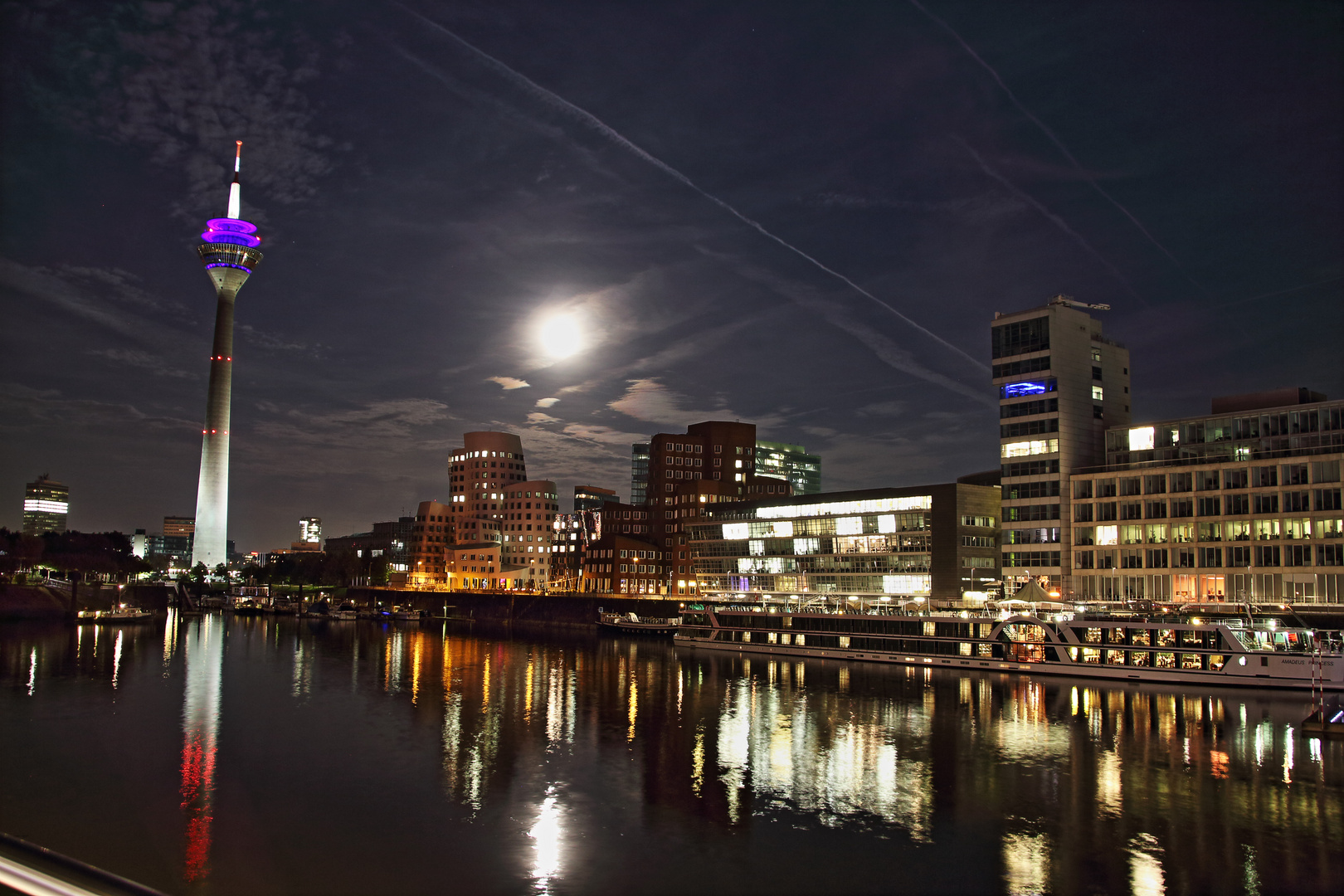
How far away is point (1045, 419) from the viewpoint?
118812 mm

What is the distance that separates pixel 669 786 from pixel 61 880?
31269 mm

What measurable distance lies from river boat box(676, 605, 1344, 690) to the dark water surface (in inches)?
162

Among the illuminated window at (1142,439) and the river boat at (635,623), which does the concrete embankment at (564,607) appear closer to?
the river boat at (635,623)

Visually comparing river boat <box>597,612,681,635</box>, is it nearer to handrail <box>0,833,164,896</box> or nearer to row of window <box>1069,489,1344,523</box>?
row of window <box>1069,489,1344,523</box>

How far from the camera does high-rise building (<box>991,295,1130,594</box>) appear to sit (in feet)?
387

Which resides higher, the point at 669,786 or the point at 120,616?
the point at 669,786

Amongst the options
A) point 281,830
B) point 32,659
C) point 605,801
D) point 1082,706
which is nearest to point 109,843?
point 281,830

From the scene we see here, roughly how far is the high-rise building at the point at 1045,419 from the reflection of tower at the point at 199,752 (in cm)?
9707

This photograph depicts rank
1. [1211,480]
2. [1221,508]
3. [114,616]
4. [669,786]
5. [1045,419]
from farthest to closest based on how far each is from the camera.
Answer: [114,616]
[1045,419]
[1211,480]
[1221,508]
[669,786]

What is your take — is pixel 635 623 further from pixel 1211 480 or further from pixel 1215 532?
pixel 1211 480

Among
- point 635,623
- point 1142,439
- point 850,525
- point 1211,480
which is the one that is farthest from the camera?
point 635,623

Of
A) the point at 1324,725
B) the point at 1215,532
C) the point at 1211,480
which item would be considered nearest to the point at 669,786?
the point at 1324,725

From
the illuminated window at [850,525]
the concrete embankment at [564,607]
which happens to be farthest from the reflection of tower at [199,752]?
the illuminated window at [850,525]

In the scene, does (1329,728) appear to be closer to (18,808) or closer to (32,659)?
(18,808)
